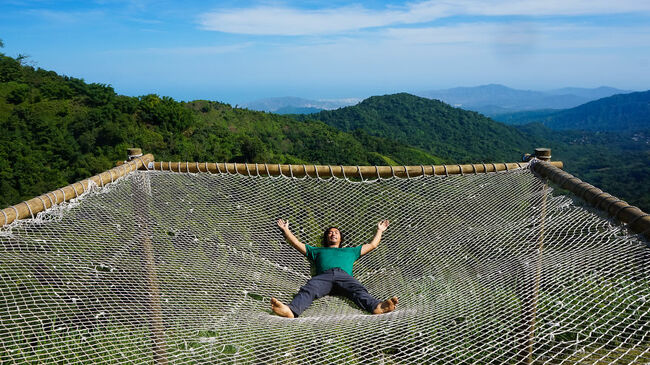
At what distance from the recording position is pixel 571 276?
6.56ft

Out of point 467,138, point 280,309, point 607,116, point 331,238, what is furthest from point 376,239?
point 607,116

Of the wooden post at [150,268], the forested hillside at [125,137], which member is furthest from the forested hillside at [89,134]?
the wooden post at [150,268]

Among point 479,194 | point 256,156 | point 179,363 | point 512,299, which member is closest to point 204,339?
point 179,363

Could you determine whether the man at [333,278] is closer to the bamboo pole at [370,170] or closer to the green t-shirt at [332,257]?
the green t-shirt at [332,257]

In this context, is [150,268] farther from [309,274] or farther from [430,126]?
[430,126]

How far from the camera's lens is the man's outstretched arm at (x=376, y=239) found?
8.97 feet

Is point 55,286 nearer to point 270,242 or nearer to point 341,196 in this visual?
point 270,242

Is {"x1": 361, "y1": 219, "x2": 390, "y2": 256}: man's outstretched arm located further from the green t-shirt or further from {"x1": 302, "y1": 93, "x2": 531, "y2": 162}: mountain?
{"x1": 302, "y1": 93, "x2": 531, "y2": 162}: mountain

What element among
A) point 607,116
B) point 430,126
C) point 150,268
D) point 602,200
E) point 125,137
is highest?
point 607,116

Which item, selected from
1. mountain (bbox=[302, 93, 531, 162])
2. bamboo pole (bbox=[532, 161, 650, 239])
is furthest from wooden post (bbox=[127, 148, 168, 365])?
mountain (bbox=[302, 93, 531, 162])

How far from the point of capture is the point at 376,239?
2.79 metres

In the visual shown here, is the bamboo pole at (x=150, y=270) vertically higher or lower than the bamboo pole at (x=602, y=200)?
lower

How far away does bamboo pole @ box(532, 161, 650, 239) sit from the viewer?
6.49 feet

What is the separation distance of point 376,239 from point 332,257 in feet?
1.20
